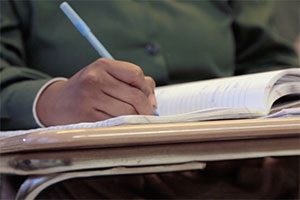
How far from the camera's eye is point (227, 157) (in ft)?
1.67

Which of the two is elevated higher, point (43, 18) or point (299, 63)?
point (43, 18)

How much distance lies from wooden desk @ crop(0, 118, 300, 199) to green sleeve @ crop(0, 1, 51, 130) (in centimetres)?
29

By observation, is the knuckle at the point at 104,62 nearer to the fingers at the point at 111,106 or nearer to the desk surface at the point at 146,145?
the fingers at the point at 111,106

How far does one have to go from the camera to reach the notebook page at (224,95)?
0.62 meters

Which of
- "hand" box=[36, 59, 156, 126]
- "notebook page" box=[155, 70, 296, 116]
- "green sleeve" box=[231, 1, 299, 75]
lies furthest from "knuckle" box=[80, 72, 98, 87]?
"green sleeve" box=[231, 1, 299, 75]

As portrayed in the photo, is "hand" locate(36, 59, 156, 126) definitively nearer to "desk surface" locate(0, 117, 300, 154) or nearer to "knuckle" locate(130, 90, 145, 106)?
"knuckle" locate(130, 90, 145, 106)

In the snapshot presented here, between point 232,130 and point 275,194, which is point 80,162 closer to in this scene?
point 232,130

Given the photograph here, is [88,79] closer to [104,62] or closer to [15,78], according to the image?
[104,62]

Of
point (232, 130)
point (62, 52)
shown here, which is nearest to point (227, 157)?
point (232, 130)

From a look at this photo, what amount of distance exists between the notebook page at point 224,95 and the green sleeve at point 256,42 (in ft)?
1.31

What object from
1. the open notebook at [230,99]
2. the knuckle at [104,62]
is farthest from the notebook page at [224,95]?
the knuckle at [104,62]

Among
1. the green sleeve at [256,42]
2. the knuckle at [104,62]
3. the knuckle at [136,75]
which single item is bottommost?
the green sleeve at [256,42]

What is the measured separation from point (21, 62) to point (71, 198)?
37 centimetres

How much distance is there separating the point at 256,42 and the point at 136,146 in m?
0.71
